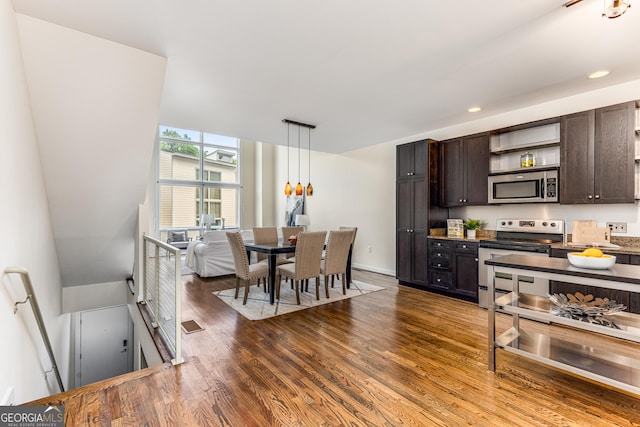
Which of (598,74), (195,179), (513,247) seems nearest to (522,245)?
(513,247)

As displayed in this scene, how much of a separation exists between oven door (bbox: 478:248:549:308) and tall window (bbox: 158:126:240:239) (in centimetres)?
756

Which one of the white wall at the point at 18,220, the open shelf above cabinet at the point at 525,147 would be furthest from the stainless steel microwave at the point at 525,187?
the white wall at the point at 18,220

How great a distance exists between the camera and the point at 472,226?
448cm

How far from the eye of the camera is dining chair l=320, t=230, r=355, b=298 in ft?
13.9

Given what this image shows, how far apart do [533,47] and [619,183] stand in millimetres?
1812

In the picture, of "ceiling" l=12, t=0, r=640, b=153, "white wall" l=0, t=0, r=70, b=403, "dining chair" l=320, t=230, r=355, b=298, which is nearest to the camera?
"white wall" l=0, t=0, r=70, b=403

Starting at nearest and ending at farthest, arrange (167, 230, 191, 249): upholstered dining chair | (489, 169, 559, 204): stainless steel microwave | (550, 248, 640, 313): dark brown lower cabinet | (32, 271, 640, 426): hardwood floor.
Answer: (32, 271, 640, 426): hardwood floor
(550, 248, 640, 313): dark brown lower cabinet
(489, 169, 559, 204): stainless steel microwave
(167, 230, 191, 249): upholstered dining chair

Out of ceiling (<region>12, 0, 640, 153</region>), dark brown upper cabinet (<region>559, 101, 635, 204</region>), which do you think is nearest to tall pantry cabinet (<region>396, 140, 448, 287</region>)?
ceiling (<region>12, 0, 640, 153</region>)

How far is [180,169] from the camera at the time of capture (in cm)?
875

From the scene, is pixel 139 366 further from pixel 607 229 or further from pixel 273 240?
pixel 607 229

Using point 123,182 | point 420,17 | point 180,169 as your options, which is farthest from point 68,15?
point 180,169

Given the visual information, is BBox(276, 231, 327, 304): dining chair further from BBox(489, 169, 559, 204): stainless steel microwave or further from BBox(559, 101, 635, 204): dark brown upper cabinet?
BBox(559, 101, 635, 204): dark brown upper cabinet

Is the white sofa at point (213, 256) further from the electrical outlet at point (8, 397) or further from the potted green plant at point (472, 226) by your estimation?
the potted green plant at point (472, 226)

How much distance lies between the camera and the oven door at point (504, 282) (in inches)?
135
